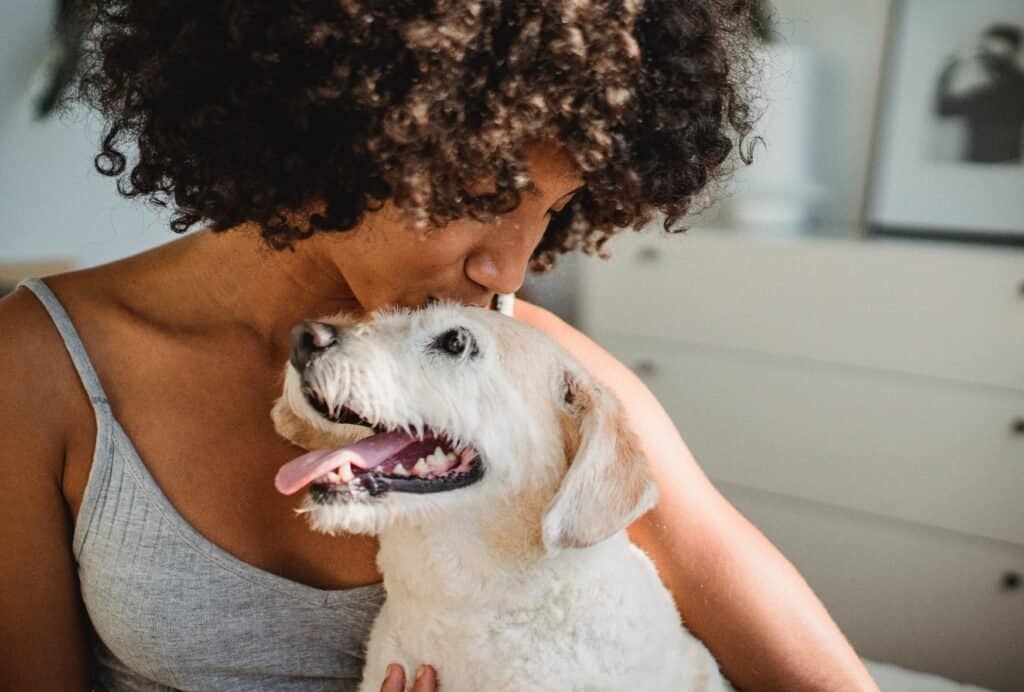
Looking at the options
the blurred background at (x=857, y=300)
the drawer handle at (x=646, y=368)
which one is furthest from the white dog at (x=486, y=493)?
the drawer handle at (x=646, y=368)

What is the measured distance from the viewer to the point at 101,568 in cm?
92

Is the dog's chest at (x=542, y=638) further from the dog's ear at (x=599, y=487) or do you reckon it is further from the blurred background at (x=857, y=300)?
the blurred background at (x=857, y=300)

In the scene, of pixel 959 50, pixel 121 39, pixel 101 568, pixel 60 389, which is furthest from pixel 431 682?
pixel 959 50

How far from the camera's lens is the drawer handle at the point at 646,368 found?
8.75 ft

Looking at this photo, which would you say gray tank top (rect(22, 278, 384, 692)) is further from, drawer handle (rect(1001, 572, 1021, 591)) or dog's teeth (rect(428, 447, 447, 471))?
drawer handle (rect(1001, 572, 1021, 591))

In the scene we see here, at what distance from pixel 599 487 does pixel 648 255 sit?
1820 mm

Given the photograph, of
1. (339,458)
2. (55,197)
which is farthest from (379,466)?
(55,197)

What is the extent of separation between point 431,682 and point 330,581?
16cm

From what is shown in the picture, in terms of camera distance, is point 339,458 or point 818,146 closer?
point 339,458

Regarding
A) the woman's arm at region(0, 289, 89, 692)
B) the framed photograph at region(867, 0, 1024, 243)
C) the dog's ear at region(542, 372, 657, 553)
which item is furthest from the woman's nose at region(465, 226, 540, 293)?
the framed photograph at region(867, 0, 1024, 243)

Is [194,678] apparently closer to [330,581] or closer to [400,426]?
[330,581]

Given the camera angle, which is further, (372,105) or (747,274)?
(747,274)

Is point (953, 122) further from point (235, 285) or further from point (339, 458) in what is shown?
point (339, 458)

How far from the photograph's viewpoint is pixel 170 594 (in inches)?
36.4
